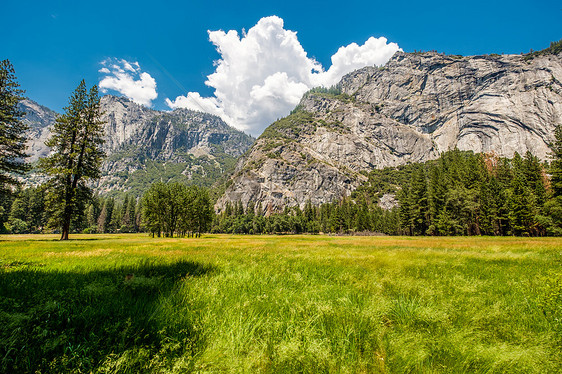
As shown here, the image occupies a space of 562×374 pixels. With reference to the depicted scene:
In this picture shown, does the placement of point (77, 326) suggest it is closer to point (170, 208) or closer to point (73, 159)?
point (73, 159)

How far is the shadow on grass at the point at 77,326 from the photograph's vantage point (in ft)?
6.57

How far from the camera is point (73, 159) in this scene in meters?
28.0

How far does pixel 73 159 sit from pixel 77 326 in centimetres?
3516

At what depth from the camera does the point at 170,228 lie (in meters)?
61.1

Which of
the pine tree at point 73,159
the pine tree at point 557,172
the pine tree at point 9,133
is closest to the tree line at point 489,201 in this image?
the pine tree at point 557,172

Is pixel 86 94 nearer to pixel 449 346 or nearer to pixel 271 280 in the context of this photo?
pixel 271 280

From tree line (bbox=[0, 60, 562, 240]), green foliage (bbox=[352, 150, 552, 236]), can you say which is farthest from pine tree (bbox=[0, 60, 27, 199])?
green foliage (bbox=[352, 150, 552, 236])

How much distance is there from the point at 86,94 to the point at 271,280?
125 feet

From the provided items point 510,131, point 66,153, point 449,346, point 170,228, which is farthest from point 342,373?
point 510,131

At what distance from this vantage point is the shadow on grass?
6.57 feet

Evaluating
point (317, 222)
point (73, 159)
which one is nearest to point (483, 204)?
point (73, 159)

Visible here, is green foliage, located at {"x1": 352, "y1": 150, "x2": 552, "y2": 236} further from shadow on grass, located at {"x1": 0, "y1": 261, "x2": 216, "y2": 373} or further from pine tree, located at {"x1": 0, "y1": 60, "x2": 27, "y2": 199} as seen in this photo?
pine tree, located at {"x1": 0, "y1": 60, "x2": 27, "y2": 199}

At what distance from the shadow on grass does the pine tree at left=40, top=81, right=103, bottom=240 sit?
3041 centimetres

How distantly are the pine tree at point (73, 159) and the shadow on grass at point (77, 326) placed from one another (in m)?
30.4
